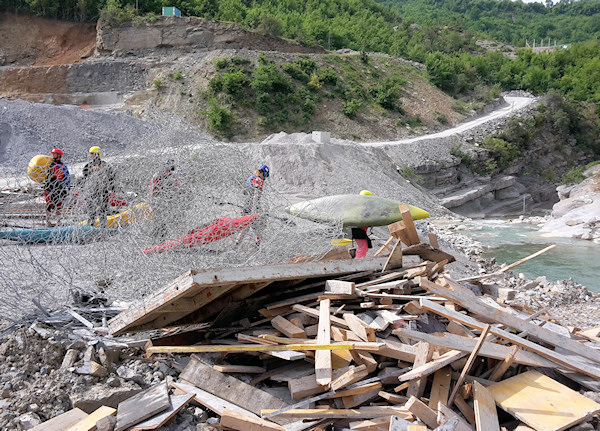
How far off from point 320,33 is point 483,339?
40035 mm

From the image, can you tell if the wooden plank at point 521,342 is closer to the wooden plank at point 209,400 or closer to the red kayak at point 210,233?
the wooden plank at point 209,400

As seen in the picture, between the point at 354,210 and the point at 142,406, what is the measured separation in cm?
486

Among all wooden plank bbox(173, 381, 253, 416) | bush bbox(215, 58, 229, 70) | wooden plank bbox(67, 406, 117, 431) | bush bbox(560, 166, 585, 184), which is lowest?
bush bbox(560, 166, 585, 184)

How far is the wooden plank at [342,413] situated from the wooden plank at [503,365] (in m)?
0.85

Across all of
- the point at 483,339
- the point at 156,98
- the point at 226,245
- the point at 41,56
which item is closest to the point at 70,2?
the point at 41,56

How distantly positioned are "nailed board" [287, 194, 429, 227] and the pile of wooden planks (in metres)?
2.61

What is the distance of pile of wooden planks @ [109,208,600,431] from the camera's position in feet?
11.6

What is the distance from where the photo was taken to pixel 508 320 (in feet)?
14.2

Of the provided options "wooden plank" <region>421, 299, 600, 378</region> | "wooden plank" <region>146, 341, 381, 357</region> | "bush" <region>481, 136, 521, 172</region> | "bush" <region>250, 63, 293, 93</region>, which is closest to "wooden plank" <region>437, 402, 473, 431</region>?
"wooden plank" <region>146, 341, 381, 357</region>

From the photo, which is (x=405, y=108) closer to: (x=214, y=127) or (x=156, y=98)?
(x=214, y=127)

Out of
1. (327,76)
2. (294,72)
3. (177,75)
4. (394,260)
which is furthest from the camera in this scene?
(327,76)

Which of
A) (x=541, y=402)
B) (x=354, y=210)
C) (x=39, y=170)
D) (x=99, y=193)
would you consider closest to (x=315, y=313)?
(x=541, y=402)

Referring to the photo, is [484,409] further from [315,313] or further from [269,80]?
[269,80]

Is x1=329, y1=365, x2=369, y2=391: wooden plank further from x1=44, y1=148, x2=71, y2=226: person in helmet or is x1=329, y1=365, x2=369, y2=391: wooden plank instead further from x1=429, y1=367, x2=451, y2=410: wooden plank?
x1=44, y1=148, x2=71, y2=226: person in helmet
